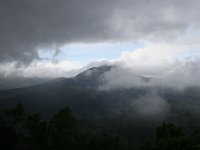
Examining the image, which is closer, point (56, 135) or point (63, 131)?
point (56, 135)

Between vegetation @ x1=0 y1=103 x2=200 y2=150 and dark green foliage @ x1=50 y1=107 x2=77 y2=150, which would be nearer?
vegetation @ x1=0 y1=103 x2=200 y2=150

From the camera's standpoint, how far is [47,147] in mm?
93188

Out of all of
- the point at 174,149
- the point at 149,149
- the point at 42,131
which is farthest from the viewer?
the point at 42,131

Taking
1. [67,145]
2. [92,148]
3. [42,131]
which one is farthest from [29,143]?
[92,148]

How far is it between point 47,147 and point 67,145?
701cm

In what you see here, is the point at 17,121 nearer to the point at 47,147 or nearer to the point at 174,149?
the point at 47,147

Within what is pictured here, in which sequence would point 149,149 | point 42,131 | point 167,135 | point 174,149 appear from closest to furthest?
point 174,149 < point 149,149 < point 167,135 < point 42,131

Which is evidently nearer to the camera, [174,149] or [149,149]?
[174,149]

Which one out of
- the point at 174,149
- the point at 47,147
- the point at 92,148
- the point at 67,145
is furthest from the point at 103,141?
the point at 174,149

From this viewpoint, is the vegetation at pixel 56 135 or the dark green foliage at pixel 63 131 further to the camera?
the dark green foliage at pixel 63 131

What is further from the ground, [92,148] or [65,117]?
[65,117]

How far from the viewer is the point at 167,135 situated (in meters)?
88.8

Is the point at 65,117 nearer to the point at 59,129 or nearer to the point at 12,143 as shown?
the point at 59,129

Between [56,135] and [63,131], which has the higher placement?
[63,131]
